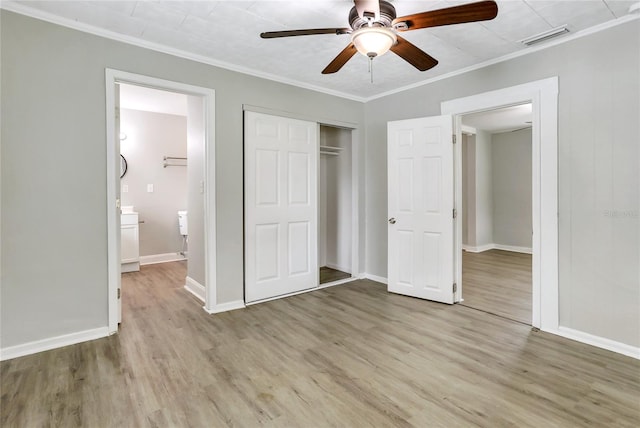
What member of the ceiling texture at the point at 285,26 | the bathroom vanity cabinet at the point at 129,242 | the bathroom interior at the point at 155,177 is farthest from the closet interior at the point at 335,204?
the bathroom vanity cabinet at the point at 129,242

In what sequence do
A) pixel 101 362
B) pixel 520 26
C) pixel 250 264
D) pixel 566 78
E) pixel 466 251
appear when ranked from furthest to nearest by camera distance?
pixel 466 251
pixel 250 264
pixel 566 78
pixel 520 26
pixel 101 362

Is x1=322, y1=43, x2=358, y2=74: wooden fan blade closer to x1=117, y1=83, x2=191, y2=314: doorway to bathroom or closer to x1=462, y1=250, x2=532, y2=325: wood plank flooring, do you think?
x1=462, y1=250, x2=532, y2=325: wood plank flooring

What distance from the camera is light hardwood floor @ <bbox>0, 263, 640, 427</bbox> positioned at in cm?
183

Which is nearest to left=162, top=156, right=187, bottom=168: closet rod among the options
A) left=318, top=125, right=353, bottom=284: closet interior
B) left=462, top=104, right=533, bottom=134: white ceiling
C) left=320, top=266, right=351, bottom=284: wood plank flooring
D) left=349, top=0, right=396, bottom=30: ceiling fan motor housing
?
left=318, top=125, right=353, bottom=284: closet interior

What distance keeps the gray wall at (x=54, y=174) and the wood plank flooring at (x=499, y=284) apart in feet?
12.5

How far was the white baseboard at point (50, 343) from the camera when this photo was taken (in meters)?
2.44

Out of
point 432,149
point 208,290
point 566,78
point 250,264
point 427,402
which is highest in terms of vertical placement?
point 566,78

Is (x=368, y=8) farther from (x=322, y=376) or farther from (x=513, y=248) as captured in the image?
(x=513, y=248)

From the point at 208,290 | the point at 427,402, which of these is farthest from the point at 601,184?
the point at 208,290

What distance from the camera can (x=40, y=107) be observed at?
2.54 meters

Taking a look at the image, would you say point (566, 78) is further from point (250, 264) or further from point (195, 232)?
point (195, 232)

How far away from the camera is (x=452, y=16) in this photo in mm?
1835

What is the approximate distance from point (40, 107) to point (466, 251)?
7288 millimetres

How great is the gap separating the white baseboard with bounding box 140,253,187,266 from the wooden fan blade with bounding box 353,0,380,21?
549 centimetres
